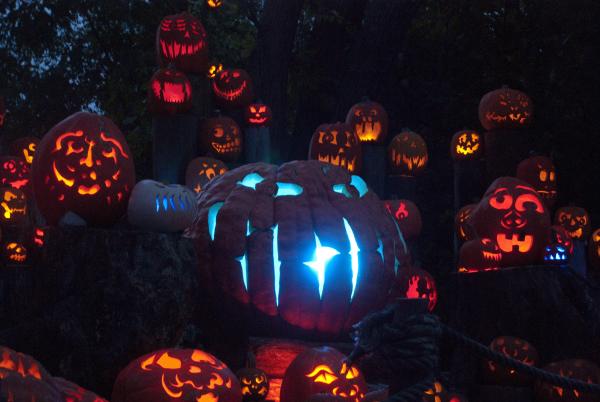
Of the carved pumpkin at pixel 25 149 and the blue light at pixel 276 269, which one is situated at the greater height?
the carved pumpkin at pixel 25 149

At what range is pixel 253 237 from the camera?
5555 mm

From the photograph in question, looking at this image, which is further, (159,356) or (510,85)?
(510,85)

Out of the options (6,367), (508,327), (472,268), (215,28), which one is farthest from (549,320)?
(215,28)

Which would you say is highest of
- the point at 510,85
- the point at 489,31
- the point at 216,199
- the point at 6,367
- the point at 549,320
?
the point at 489,31

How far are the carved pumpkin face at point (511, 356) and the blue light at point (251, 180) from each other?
2.42m

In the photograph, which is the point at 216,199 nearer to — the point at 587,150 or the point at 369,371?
the point at 369,371

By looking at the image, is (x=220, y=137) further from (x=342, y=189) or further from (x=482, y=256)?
(x=482, y=256)

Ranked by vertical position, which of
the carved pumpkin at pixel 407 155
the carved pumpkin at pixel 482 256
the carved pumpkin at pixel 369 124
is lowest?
the carved pumpkin at pixel 482 256

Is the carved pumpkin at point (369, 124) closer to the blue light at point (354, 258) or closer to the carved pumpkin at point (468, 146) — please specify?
the carved pumpkin at point (468, 146)

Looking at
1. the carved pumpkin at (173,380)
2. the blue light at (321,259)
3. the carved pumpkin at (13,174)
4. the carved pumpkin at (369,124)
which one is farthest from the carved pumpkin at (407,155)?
the carved pumpkin at (173,380)

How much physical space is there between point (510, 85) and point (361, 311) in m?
7.83

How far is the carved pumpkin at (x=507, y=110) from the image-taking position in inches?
402

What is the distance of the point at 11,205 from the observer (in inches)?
378

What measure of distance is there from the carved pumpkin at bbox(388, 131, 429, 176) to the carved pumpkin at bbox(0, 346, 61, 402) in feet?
23.3
